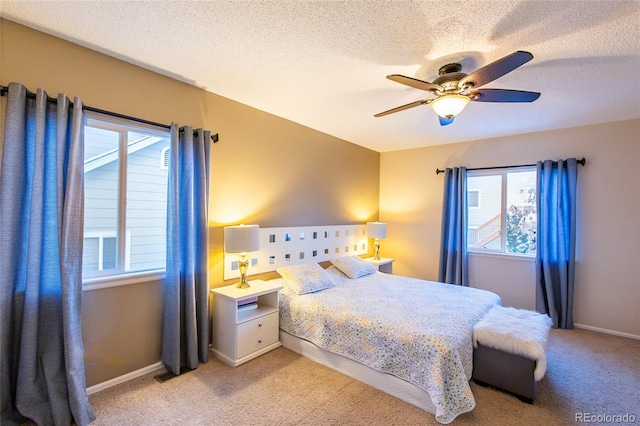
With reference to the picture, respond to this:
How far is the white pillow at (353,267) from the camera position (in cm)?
375

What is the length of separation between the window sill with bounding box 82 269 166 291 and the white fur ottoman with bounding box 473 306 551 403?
8.52 feet

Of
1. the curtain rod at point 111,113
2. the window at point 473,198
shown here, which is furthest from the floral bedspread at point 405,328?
the curtain rod at point 111,113

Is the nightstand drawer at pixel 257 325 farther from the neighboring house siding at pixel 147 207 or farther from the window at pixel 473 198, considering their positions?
the window at pixel 473 198

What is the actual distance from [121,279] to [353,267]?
248 centimetres

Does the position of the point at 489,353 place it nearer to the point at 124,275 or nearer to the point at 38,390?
the point at 124,275

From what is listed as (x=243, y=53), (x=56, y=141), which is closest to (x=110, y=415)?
(x=56, y=141)

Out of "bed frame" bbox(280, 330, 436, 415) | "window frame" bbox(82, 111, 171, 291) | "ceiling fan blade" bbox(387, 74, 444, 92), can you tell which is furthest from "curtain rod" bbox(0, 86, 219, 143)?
"bed frame" bbox(280, 330, 436, 415)

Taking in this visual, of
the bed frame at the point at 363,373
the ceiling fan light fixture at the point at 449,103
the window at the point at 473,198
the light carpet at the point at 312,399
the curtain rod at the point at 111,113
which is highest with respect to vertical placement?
the ceiling fan light fixture at the point at 449,103

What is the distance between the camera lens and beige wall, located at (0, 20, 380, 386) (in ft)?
6.60

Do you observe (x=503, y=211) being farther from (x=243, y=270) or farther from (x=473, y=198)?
(x=243, y=270)

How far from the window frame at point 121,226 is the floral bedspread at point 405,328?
136 cm

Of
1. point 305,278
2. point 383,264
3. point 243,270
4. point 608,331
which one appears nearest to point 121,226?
point 243,270

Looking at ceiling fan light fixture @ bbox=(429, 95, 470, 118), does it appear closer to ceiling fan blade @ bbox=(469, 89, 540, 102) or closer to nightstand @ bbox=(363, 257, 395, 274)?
ceiling fan blade @ bbox=(469, 89, 540, 102)

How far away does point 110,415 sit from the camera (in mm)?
1952
